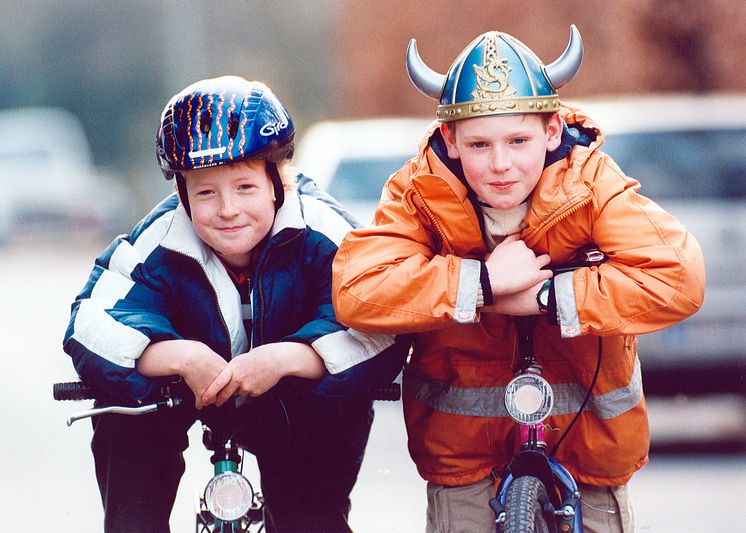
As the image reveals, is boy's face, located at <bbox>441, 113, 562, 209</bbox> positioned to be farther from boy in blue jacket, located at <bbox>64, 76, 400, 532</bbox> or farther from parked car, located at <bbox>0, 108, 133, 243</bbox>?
parked car, located at <bbox>0, 108, 133, 243</bbox>

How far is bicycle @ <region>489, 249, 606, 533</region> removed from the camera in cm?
390

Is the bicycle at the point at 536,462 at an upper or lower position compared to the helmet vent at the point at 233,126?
lower

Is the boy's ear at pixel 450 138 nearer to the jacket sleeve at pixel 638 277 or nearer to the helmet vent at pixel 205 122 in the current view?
the jacket sleeve at pixel 638 277

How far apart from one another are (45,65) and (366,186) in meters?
34.8

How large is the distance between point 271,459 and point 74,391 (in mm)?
741

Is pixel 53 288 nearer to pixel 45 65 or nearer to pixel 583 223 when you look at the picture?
pixel 583 223

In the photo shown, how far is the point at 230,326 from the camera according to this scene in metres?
4.29

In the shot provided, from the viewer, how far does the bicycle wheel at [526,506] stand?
3.71 m

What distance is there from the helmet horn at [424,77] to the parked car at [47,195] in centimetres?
2718

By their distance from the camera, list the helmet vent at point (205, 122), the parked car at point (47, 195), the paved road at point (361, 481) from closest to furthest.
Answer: the helmet vent at point (205, 122) → the paved road at point (361, 481) → the parked car at point (47, 195)

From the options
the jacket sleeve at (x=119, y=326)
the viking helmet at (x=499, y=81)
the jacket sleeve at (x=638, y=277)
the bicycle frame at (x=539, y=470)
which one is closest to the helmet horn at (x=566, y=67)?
the viking helmet at (x=499, y=81)

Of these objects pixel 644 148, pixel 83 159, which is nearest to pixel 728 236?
pixel 644 148

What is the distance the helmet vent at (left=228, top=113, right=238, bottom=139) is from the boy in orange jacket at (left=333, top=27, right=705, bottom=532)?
1.65ft

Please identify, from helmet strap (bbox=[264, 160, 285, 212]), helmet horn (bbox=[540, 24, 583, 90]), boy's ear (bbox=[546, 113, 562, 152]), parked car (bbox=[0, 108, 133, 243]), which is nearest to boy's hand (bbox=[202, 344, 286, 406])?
helmet strap (bbox=[264, 160, 285, 212])
